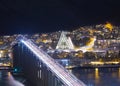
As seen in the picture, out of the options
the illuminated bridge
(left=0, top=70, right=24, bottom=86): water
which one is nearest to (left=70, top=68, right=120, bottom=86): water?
the illuminated bridge

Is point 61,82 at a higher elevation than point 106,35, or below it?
below

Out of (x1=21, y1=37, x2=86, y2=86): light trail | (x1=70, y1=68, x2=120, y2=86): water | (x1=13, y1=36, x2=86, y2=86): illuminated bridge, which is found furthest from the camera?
(x1=70, y1=68, x2=120, y2=86): water

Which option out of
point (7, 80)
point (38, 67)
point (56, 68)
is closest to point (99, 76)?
point (7, 80)

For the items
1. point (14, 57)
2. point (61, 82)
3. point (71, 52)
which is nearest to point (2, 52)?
point (14, 57)

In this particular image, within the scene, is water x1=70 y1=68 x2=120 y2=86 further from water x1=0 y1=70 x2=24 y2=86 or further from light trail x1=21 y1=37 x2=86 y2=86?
water x1=0 y1=70 x2=24 y2=86

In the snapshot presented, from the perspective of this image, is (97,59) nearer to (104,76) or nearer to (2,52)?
(104,76)

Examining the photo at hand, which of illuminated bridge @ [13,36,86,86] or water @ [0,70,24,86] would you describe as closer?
illuminated bridge @ [13,36,86,86]

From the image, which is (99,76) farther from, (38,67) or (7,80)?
(38,67)
